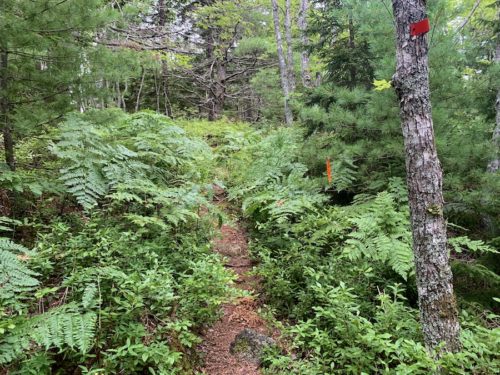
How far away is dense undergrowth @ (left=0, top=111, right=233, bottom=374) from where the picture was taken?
2656 mm

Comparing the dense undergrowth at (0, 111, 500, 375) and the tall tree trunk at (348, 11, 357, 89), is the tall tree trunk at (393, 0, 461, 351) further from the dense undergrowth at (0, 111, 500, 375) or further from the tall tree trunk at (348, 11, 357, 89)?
the tall tree trunk at (348, 11, 357, 89)

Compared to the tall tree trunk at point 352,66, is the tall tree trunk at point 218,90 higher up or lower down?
higher up

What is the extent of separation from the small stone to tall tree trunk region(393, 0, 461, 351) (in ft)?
5.16

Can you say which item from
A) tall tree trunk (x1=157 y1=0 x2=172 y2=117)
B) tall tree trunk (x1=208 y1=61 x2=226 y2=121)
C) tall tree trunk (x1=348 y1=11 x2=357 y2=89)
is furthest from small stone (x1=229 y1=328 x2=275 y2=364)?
tall tree trunk (x1=208 y1=61 x2=226 y2=121)

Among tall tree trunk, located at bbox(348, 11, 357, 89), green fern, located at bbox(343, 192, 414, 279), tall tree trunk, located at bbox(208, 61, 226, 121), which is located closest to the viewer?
green fern, located at bbox(343, 192, 414, 279)

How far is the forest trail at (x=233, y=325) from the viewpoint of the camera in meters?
3.45

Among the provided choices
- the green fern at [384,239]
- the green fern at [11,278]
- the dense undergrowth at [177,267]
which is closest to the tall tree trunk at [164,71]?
the dense undergrowth at [177,267]

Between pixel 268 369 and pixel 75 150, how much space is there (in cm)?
362

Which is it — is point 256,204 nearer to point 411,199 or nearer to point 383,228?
point 383,228

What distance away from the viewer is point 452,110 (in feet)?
17.6

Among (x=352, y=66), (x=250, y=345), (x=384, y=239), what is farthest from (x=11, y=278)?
(x=352, y=66)

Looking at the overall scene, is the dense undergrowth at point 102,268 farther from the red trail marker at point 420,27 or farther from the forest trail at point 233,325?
the red trail marker at point 420,27

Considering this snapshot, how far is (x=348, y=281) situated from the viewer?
4262mm

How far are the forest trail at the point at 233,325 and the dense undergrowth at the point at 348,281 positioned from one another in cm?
24
